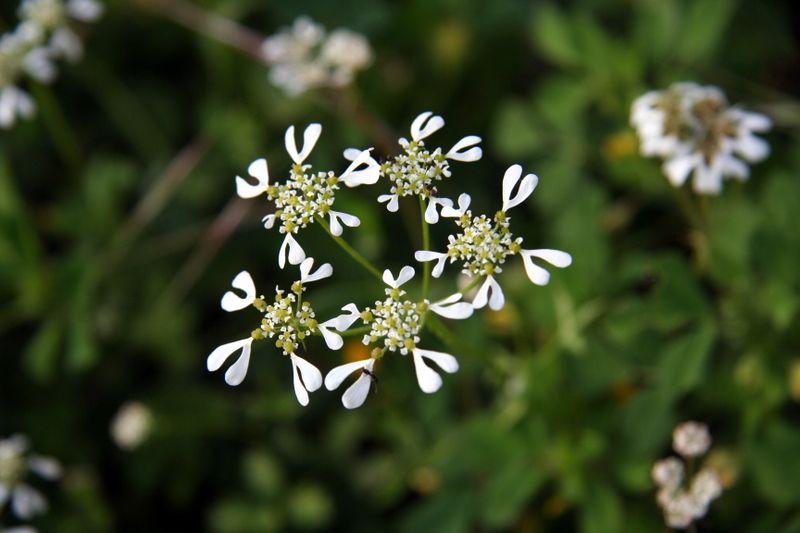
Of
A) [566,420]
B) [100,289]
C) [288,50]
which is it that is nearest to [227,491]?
[100,289]

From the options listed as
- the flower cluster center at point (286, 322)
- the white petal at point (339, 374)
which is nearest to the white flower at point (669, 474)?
the white petal at point (339, 374)

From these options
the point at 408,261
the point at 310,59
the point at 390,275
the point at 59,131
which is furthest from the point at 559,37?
the point at 59,131

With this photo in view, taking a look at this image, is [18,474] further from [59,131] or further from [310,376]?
[310,376]

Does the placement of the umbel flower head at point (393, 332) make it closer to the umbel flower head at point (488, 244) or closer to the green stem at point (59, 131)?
the umbel flower head at point (488, 244)

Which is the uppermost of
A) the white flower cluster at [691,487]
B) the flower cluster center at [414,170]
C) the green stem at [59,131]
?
the green stem at [59,131]

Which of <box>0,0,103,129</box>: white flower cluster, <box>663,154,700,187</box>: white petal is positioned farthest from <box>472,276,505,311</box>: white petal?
<box>0,0,103,129</box>: white flower cluster

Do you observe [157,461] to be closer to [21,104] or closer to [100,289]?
[100,289]
